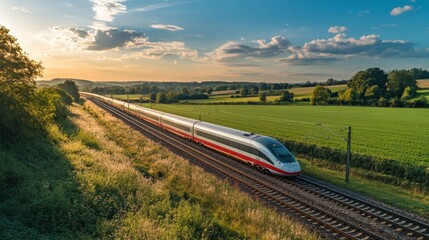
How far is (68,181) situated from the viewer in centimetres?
1409

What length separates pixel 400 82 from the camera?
102 m

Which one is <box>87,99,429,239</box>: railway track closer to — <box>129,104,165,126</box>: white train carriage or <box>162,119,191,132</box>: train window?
<box>162,119,191,132</box>: train window

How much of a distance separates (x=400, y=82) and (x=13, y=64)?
11371 centimetres

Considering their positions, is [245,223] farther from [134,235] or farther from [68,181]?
[68,181]

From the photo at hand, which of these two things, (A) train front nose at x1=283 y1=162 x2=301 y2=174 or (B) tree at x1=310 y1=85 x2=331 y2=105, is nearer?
(A) train front nose at x1=283 y1=162 x2=301 y2=174

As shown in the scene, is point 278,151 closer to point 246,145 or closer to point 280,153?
point 280,153

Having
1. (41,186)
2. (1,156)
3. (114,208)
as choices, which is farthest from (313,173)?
(1,156)

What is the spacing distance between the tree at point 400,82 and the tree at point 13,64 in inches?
4267

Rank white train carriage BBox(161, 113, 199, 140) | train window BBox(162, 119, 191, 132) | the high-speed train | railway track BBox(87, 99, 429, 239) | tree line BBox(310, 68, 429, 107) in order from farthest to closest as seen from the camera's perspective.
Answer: tree line BBox(310, 68, 429, 107) → train window BBox(162, 119, 191, 132) → white train carriage BBox(161, 113, 199, 140) → the high-speed train → railway track BBox(87, 99, 429, 239)

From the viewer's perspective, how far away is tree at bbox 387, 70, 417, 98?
101 meters

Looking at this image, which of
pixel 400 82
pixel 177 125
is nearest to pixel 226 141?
pixel 177 125

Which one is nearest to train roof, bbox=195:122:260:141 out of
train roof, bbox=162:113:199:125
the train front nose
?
train roof, bbox=162:113:199:125

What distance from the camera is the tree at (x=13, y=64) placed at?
19.5 meters

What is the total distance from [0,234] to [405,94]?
107 meters
